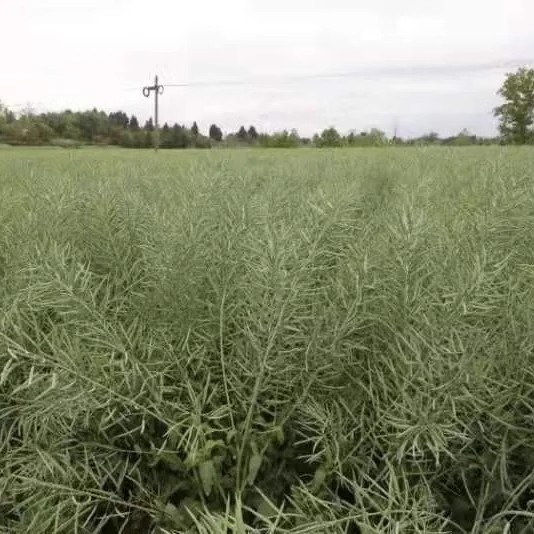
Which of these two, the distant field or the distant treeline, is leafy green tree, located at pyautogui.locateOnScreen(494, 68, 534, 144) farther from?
the distant field

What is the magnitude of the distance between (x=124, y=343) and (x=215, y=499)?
1.23 feet

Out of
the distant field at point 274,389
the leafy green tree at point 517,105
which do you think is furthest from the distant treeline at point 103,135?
the distant field at point 274,389

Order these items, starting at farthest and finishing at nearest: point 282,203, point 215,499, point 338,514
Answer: point 282,203 → point 215,499 → point 338,514

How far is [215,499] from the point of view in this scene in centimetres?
112

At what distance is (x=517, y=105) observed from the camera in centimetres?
3519

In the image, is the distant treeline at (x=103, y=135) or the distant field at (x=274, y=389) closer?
the distant field at (x=274, y=389)

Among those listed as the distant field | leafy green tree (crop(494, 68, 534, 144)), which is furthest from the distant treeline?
the distant field

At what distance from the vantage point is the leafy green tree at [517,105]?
34.9 metres

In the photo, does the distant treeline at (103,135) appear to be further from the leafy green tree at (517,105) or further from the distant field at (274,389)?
the distant field at (274,389)

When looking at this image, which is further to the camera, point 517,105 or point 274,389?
point 517,105

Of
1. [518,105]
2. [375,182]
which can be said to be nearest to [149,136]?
[518,105]

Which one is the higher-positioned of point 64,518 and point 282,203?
point 282,203

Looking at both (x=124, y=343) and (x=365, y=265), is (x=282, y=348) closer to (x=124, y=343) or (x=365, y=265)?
(x=365, y=265)

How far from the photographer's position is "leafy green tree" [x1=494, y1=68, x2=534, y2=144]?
34.9m
